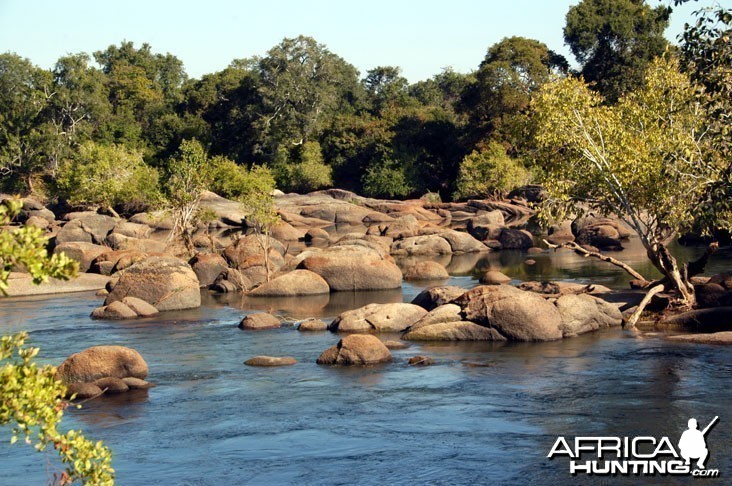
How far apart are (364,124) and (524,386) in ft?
249

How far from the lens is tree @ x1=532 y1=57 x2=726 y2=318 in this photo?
98.1 ft

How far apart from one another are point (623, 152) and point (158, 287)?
18.5 metres

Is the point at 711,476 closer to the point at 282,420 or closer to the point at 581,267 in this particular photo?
the point at 282,420

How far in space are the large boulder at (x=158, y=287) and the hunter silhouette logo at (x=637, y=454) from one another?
71.1 ft

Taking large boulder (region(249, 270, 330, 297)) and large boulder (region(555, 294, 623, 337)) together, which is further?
large boulder (region(249, 270, 330, 297))

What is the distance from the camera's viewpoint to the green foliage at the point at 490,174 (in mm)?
81031

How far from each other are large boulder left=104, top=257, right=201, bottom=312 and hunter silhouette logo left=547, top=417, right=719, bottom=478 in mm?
21665

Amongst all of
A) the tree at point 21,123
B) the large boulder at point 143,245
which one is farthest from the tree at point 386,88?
the large boulder at point 143,245

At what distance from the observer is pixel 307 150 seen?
95375mm

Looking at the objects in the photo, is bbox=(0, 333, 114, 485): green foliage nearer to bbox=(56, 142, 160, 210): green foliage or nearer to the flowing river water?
the flowing river water

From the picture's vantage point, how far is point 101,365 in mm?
23281

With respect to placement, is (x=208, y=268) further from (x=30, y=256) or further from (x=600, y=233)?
(x=30, y=256)

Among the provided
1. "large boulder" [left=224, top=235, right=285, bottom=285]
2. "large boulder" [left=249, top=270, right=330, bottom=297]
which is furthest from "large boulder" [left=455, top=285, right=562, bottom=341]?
"large boulder" [left=224, top=235, right=285, bottom=285]

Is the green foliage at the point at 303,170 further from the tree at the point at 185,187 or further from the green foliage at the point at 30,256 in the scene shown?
the green foliage at the point at 30,256
